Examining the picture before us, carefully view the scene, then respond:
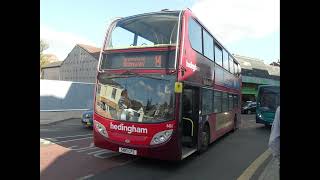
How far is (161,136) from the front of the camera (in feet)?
26.0

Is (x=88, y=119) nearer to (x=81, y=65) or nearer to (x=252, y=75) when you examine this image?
(x=81, y=65)

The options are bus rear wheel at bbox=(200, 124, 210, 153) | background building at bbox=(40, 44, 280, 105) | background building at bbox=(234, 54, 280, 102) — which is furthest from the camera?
background building at bbox=(234, 54, 280, 102)

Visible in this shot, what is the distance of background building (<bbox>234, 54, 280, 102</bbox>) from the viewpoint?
52000mm

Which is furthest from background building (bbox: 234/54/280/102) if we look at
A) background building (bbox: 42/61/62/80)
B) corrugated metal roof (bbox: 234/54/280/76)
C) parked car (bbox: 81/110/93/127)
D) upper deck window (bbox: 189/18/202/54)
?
upper deck window (bbox: 189/18/202/54)

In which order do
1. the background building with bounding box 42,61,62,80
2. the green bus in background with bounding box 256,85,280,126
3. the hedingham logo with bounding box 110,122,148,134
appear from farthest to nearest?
the background building with bounding box 42,61,62,80
the green bus in background with bounding box 256,85,280,126
the hedingham logo with bounding box 110,122,148,134

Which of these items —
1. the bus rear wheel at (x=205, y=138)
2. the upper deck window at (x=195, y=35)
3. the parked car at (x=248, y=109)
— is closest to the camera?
the upper deck window at (x=195, y=35)

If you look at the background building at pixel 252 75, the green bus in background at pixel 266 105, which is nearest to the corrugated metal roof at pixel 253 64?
the background building at pixel 252 75

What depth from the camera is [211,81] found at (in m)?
11.2

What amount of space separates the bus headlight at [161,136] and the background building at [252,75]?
4330cm

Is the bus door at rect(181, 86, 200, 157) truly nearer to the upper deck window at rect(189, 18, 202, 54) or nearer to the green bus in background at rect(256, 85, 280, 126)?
the upper deck window at rect(189, 18, 202, 54)

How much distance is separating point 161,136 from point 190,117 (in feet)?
6.62

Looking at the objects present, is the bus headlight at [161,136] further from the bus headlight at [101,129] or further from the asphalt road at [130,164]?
the bus headlight at [101,129]

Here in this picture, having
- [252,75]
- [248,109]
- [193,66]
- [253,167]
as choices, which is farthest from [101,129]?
[252,75]

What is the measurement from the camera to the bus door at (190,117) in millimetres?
9531
